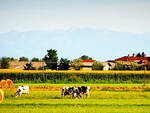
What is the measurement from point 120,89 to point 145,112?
21816 millimetres

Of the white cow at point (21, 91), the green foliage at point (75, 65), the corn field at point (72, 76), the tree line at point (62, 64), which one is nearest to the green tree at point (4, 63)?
the tree line at point (62, 64)

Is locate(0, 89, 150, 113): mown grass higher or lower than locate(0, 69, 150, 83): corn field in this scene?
lower

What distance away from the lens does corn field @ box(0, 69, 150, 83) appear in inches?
2403

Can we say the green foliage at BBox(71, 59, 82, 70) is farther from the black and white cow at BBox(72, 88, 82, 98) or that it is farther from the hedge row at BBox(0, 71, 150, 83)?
the black and white cow at BBox(72, 88, 82, 98)

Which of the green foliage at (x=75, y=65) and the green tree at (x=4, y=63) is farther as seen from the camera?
the green foliage at (x=75, y=65)

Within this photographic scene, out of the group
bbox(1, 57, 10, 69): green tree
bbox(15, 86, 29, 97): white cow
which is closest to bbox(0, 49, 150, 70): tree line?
bbox(1, 57, 10, 69): green tree

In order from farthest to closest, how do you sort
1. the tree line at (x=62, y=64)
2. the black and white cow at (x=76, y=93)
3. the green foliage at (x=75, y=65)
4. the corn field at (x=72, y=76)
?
1. the green foliage at (x=75, y=65)
2. the tree line at (x=62, y=64)
3. the corn field at (x=72, y=76)
4. the black and white cow at (x=76, y=93)

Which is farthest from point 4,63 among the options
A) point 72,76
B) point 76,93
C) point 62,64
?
point 76,93

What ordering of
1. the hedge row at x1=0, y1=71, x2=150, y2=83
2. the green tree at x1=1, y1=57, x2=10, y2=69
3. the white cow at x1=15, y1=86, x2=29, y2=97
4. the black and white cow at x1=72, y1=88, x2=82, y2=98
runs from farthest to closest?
the green tree at x1=1, y1=57, x2=10, y2=69 < the hedge row at x1=0, y1=71, x2=150, y2=83 < the white cow at x1=15, y1=86, x2=29, y2=97 < the black and white cow at x1=72, y1=88, x2=82, y2=98

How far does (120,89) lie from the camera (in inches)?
1716

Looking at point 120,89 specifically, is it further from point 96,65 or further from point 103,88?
point 96,65

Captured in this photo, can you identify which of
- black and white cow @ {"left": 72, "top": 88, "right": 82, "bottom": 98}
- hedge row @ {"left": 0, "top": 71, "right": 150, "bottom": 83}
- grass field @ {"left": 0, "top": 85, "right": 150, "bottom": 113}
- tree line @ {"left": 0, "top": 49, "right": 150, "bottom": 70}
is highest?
tree line @ {"left": 0, "top": 49, "right": 150, "bottom": 70}

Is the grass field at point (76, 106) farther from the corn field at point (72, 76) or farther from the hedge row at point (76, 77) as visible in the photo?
the corn field at point (72, 76)

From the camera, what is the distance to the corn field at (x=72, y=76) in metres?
61.0
